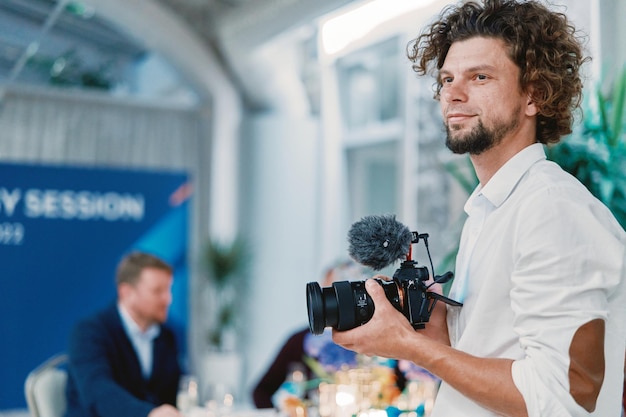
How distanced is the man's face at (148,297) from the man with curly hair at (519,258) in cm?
203

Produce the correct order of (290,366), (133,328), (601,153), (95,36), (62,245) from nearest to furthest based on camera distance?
(601,153) → (133,328) → (290,366) → (62,245) → (95,36)

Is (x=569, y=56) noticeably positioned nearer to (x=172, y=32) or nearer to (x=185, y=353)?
(x=172, y=32)

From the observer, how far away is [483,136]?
1.23 m

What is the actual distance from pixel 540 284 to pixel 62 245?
5773 mm

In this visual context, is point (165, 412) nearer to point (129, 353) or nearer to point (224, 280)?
point (129, 353)

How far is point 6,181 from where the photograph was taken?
6.08m

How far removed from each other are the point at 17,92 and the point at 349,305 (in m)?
5.93

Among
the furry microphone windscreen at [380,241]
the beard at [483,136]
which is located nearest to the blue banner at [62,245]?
the furry microphone windscreen at [380,241]

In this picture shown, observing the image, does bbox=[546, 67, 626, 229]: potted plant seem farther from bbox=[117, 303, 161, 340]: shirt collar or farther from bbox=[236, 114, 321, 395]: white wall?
bbox=[236, 114, 321, 395]: white wall

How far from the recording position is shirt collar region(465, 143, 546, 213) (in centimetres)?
122

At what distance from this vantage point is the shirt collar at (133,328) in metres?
3.06

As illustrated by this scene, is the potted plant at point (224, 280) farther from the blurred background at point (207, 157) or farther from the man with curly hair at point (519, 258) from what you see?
the man with curly hair at point (519, 258)

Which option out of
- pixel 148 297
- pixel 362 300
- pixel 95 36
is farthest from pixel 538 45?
pixel 95 36

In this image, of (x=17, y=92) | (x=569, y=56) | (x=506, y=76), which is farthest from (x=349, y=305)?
(x=17, y=92)
